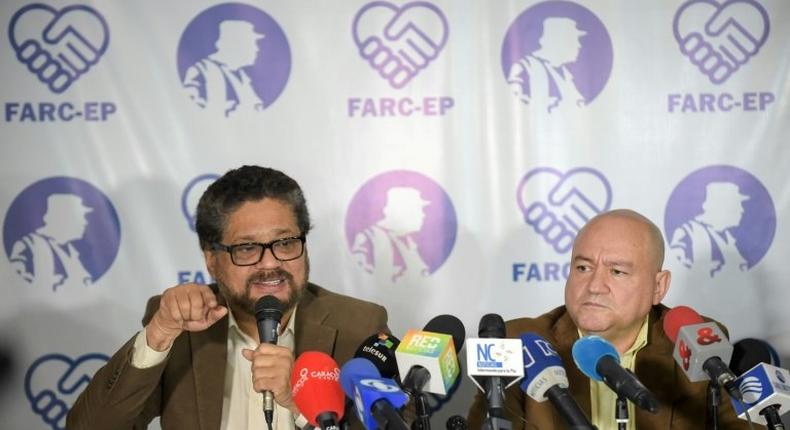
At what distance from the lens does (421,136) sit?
4.21 metres

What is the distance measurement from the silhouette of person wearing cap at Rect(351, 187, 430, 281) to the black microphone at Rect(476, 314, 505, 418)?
201 centimetres

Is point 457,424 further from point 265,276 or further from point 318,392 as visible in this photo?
point 265,276

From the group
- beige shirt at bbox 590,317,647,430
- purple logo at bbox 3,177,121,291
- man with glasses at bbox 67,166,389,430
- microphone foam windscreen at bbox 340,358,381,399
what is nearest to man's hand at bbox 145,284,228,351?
man with glasses at bbox 67,166,389,430

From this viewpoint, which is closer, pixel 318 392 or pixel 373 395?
pixel 373 395

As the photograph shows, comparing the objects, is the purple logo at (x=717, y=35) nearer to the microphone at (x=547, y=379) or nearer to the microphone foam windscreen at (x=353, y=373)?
the microphone at (x=547, y=379)

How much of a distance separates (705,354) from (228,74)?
2.62 metres

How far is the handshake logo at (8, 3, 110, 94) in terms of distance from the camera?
4.19m

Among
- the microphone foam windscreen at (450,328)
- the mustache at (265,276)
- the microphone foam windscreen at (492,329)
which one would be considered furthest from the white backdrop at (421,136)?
the microphone foam windscreen at (492,329)

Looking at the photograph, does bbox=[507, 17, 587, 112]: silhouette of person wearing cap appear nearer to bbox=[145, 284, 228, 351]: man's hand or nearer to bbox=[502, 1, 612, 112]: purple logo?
bbox=[502, 1, 612, 112]: purple logo

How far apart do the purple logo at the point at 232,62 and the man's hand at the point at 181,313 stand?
5.18ft

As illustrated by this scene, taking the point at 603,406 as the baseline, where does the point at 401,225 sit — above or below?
above

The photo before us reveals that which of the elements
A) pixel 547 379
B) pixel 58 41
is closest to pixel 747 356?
pixel 547 379

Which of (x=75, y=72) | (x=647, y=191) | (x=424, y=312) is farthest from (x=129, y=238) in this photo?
(x=647, y=191)

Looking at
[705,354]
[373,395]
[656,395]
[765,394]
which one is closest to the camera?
[373,395]
